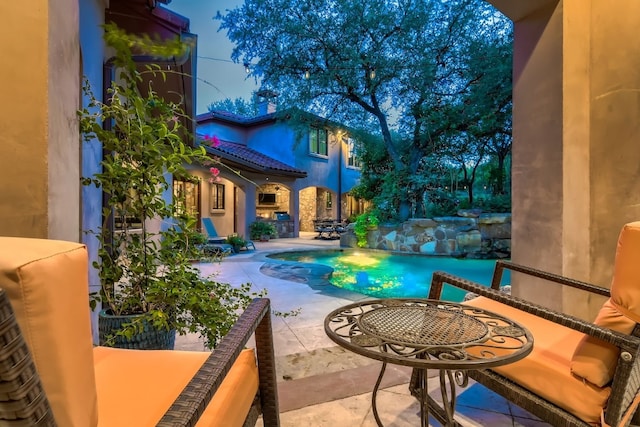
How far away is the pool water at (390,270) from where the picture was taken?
5.31m

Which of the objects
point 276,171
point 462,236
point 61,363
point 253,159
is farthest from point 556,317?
point 253,159

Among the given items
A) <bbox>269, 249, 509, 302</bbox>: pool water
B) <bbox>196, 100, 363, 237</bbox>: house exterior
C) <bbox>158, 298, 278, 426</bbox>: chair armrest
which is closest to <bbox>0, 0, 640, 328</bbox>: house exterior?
<bbox>158, 298, 278, 426</bbox>: chair armrest

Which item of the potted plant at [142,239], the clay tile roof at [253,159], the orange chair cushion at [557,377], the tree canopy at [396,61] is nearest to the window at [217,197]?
the clay tile roof at [253,159]

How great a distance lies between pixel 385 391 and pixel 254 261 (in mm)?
5273

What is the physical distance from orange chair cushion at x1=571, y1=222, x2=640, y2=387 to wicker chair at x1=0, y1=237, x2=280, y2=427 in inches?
45.0

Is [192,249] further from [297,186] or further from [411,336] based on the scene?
[297,186]

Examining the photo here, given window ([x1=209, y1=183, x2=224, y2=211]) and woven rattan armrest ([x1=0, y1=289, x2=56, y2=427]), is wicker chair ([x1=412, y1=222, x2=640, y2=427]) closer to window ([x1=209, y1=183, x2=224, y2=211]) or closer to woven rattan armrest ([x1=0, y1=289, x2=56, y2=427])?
woven rattan armrest ([x1=0, y1=289, x2=56, y2=427])

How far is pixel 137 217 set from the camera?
1974mm

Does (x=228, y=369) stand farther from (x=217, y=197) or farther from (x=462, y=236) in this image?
(x=217, y=197)

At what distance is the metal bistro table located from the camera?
1.01m

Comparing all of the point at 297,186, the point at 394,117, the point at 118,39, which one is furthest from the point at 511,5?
the point at 297,186

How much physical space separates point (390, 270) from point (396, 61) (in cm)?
574

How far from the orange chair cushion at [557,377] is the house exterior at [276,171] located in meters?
8.80

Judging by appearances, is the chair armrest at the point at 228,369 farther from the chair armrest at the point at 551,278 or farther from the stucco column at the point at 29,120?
the chair armrest at the point at 551,278
